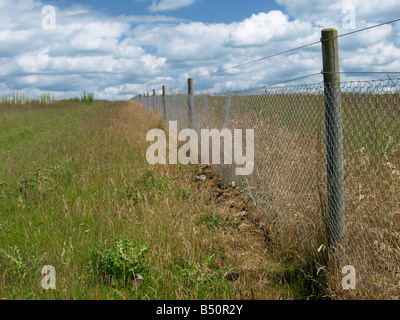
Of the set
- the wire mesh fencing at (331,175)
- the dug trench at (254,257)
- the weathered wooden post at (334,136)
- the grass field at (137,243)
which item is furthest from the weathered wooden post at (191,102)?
the weathered wooden post at (334,136)

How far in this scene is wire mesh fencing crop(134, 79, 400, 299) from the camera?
295 centimetres

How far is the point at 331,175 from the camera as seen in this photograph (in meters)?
3.32

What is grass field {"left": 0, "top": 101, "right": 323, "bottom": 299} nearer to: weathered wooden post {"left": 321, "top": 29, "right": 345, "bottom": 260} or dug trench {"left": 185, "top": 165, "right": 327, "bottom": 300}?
dug trench {"left": 185, "top": 165, "right": 327, "bottom": 300}

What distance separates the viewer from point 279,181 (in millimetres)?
4438

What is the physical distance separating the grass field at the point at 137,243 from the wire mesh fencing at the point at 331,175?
0.39 meters

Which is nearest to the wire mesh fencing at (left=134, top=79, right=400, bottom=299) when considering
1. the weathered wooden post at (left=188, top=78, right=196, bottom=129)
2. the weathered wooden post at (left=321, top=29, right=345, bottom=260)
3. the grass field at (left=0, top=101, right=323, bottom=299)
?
the weathered wooden post at (left=321, top=29, right=345, bottom=260)

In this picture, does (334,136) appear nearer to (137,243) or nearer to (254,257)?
(254,257)

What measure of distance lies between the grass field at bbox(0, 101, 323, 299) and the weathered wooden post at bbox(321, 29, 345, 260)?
1.78 feet

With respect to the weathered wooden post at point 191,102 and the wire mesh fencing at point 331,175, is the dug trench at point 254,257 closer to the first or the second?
the wire mesh fencing at point 331,175

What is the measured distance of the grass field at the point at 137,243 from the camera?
310cm
